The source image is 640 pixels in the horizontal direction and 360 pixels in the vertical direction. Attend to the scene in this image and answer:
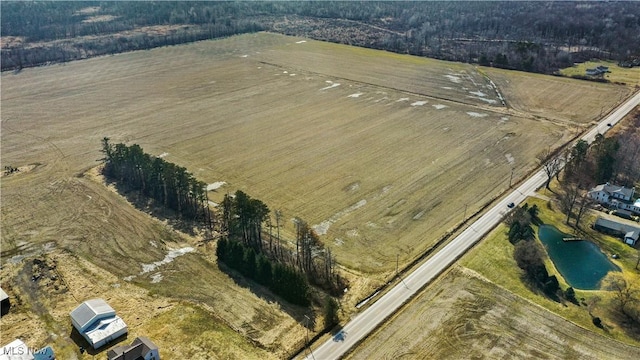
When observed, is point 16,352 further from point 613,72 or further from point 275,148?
point 613,72

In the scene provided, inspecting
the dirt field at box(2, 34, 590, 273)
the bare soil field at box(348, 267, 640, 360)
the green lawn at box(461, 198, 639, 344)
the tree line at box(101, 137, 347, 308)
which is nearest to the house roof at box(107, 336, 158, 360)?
the tree line at box(101, 137, 347, 308)

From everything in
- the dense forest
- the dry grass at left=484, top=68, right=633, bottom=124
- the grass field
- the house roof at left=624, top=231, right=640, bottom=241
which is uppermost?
the dense forest

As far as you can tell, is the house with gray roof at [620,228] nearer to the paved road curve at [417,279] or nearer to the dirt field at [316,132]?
the paved road curve at [417,279]

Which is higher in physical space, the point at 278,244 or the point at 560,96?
the point at 560,96

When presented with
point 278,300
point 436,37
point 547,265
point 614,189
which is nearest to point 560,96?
point 614,189

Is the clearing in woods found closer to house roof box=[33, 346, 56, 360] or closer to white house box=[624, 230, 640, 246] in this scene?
house roof box=[33, 346, 56, 360]
